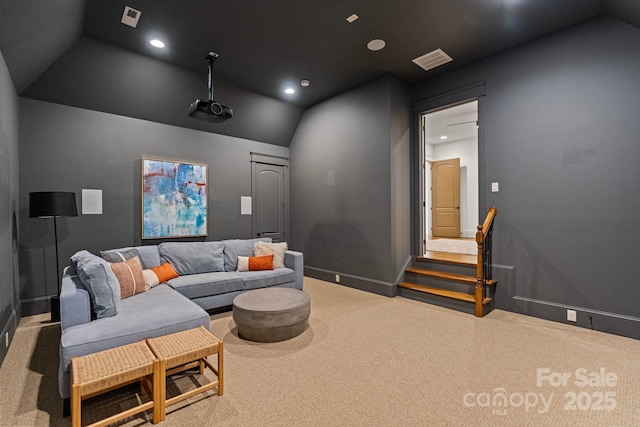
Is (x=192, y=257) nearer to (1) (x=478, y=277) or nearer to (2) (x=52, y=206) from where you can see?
(2) (x=52, y=206)

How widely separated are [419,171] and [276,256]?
274 centimetres

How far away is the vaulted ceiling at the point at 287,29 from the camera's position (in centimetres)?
293

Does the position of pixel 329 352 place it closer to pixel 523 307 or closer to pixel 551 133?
pixel 523 307

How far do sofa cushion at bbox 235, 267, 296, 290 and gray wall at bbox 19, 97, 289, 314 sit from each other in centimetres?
156

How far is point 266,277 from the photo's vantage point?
13.5 ft

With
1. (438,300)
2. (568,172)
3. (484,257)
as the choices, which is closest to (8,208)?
(438,300)

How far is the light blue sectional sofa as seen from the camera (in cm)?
210

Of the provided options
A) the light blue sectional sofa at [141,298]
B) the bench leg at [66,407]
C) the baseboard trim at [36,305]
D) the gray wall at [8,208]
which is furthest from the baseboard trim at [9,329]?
the bench leg at [66,407]

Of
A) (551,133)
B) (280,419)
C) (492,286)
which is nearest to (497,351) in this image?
(492,286)

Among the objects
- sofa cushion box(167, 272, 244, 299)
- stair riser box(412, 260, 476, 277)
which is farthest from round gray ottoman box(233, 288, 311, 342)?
stair riser box(412, 260, 476, 277)

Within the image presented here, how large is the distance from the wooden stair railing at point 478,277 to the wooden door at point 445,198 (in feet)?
14.6

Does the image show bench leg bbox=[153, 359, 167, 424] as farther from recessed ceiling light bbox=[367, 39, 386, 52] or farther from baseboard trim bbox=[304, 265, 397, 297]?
recessed ceiling light bbox=[367, 39, 386, 52]

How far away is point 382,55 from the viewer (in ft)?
13.3

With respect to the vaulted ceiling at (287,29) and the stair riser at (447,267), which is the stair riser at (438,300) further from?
the vaulted ceiling at (287,29)
